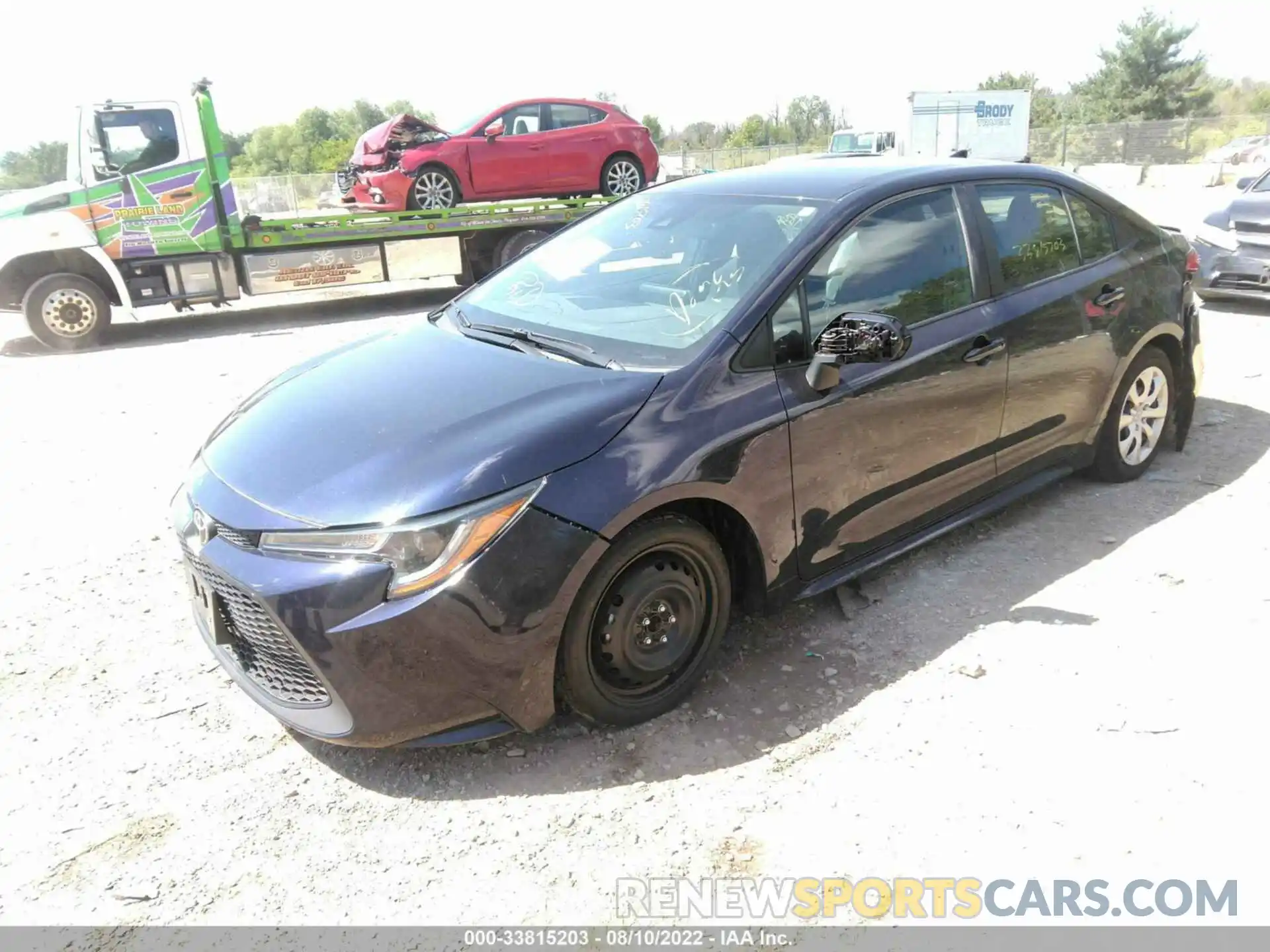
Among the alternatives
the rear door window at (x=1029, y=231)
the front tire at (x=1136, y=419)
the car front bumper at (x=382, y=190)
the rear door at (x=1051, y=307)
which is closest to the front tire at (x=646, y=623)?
the rear door at (x=1051, y=307)

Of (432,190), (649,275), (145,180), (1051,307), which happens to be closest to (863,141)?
(432,190)

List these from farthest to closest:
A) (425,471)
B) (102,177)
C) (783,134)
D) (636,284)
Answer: (783,134) < (102,177) < (636,284) < (425,471)

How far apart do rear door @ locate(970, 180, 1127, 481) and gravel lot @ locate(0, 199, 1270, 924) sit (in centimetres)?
50

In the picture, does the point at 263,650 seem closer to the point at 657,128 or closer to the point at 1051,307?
the point at 1051,307

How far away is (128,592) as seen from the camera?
3.99 m

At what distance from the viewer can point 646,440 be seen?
2.74 meters

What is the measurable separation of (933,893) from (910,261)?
7.57 feet

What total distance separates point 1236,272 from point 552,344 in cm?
828

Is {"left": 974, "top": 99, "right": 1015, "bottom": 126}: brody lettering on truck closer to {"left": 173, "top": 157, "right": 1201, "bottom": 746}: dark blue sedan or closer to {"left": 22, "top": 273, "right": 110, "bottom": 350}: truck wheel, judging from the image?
{"left": 22, "top": 273, "right": 110, "bottom": 350}: truck wheel

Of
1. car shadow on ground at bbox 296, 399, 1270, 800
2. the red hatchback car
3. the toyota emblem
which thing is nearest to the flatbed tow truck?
the red hatchback car

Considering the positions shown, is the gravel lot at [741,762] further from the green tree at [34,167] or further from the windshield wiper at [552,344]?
the green tree at [34,167]

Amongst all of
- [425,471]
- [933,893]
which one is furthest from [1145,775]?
[425,471]

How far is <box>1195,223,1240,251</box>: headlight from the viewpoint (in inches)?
345

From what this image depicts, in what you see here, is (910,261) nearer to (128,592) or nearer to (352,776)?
(352,776)
